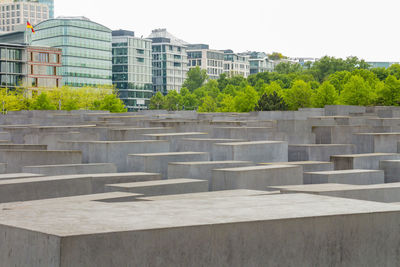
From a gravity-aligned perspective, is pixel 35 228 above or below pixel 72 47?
below

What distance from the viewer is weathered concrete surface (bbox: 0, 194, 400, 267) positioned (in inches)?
179

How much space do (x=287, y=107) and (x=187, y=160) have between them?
158 feet

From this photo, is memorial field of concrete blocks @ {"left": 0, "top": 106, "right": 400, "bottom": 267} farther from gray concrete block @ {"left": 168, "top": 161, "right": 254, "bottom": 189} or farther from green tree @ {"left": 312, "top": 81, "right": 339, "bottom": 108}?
green tree @ {"left": 312, "top": 81, "right": 339, "bottom": 108}

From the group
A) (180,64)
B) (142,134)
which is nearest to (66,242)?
(142,134)

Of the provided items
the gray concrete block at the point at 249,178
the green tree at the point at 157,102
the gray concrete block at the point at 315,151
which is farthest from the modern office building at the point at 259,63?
the gray concrete block at the point at 249,178

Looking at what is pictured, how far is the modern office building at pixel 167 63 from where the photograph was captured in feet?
447

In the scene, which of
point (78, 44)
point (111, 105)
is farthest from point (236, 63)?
point (111, 105)

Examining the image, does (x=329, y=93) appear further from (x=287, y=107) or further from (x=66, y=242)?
(x=66, y=242)

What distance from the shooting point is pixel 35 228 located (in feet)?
15.3

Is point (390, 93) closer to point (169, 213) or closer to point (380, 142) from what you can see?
point (380, 142)

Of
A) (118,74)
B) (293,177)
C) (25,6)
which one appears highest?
(25,6)

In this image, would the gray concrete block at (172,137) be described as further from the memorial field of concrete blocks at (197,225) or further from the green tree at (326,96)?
the green tree at (326,96)

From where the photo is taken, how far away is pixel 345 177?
11453 millimetres

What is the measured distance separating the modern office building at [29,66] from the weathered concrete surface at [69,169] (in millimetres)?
76869
